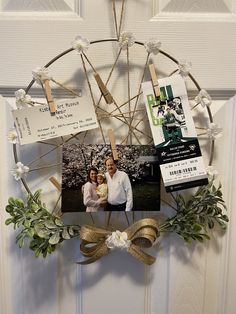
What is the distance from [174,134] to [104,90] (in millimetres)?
157

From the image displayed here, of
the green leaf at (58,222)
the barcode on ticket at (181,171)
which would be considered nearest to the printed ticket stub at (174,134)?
the barcode on ticket at (181,171)

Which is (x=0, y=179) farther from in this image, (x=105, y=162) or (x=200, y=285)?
(x=200, y=285)

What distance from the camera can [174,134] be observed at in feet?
2.39

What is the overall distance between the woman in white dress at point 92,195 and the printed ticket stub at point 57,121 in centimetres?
9

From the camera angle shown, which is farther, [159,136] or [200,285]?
[200,285]

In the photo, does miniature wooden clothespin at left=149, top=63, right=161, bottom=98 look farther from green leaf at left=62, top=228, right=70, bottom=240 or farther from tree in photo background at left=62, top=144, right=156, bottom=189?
green leaf at left=62, top=228, right=70, bottom=240

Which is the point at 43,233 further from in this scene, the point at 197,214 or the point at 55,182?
the point at 197,214

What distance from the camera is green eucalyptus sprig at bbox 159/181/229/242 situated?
29.6 inches

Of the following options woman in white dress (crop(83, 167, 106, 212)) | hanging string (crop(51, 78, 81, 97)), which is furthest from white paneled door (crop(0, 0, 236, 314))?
woman in white dress (crop(83, 167, 106, 212))

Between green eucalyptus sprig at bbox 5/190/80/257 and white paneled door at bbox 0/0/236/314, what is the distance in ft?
0.22

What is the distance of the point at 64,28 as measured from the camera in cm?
76

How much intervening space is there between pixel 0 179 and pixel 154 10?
472 millimetres

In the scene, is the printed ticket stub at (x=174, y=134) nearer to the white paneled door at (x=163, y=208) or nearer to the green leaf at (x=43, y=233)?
the white paneled door at (x=163, y=208)

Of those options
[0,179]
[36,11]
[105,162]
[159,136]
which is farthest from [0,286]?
[36,11]
